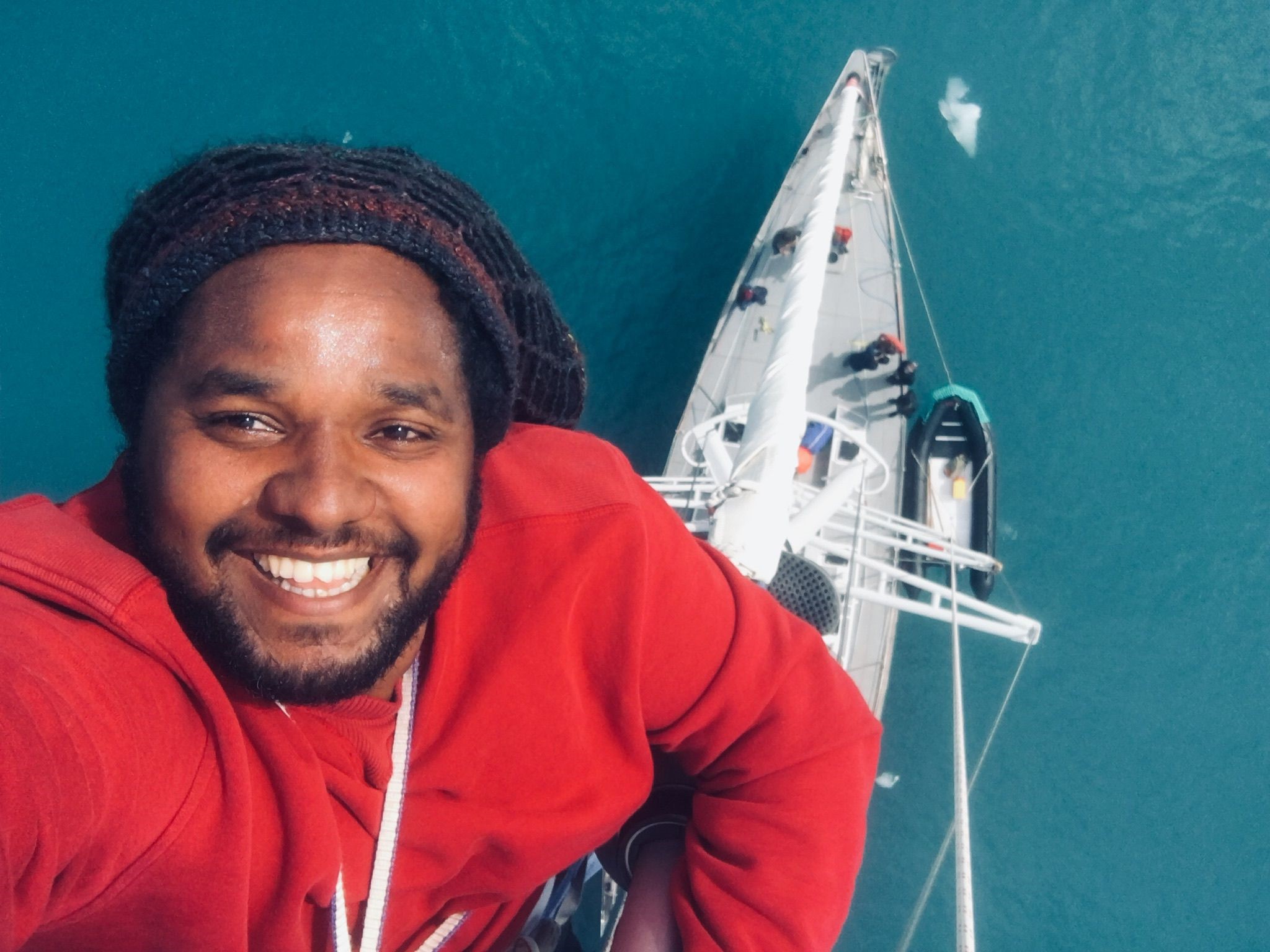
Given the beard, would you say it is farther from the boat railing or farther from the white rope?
the boat railing

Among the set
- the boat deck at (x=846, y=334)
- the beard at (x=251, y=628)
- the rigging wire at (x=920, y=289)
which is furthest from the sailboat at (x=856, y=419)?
the beard at (x=251, y=628)

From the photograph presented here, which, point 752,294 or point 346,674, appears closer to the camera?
point 346,674

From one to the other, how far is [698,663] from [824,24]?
1704 centimetres

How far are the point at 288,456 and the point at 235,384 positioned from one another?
182 mm

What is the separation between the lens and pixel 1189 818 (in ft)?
36.9

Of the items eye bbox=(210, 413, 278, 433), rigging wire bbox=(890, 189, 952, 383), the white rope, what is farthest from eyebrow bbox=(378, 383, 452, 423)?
rigging wire bbox=(890, 189, 952, 383)

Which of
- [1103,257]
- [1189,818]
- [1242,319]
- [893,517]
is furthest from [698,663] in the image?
[1242,319]

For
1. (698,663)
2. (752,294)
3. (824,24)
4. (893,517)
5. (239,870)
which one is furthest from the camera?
(824,24)

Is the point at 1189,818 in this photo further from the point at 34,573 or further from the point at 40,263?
the point at 40,263

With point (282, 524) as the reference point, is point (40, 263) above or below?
above

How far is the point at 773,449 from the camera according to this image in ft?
13.1

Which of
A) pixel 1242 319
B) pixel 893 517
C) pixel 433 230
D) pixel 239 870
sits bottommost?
pixel 239 870

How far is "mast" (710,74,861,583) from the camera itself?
368 cm

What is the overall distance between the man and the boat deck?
6637 millimetres
